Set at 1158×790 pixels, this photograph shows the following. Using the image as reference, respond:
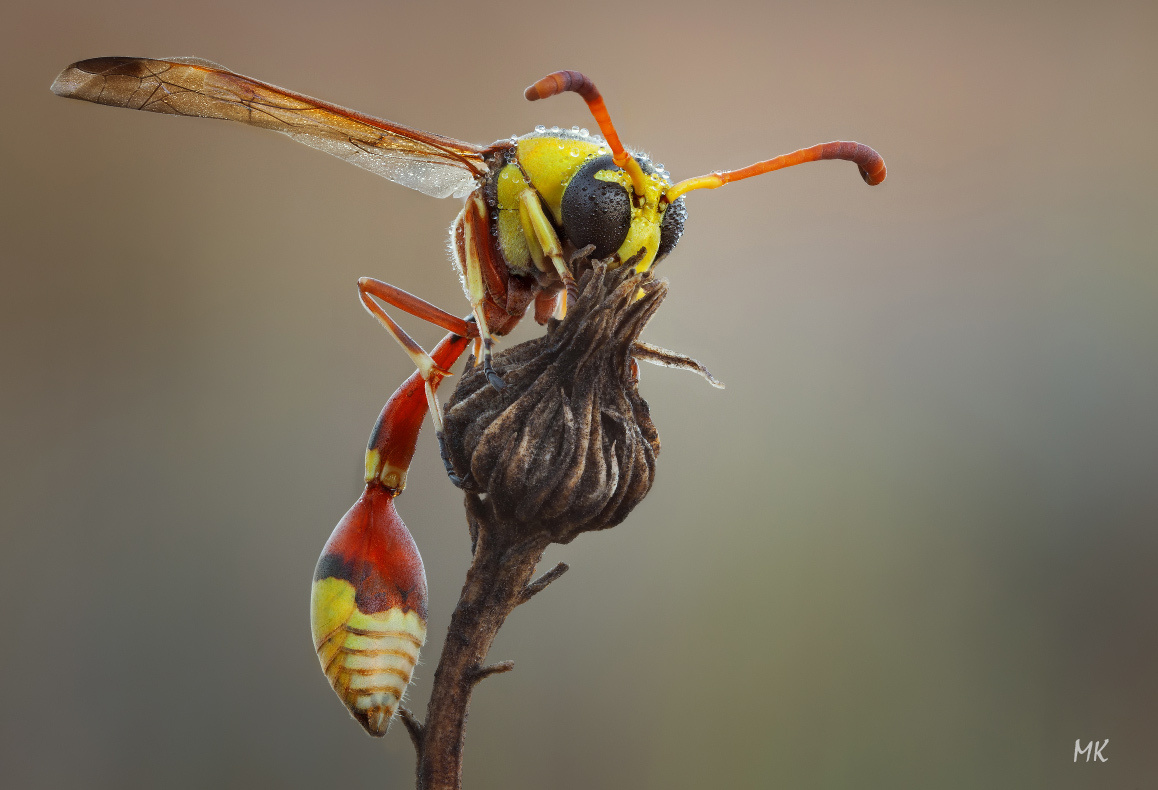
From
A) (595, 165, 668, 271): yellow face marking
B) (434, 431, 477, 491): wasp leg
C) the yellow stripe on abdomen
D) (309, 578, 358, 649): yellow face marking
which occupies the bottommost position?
the yellow stripe on abdomen

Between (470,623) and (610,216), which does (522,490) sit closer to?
(470,623)

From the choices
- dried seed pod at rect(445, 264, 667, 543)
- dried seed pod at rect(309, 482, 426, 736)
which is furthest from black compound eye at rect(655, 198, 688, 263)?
dried seed pod at rect(309, 482, 426, 736)

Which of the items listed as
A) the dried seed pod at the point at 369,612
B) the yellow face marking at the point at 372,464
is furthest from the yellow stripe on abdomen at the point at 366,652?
the yellow face marking at the point at 372,464

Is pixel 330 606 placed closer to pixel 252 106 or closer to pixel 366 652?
pixel 366 652

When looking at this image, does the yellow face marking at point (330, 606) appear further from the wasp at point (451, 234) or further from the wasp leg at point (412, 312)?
the wasp leg at point (412, 312)

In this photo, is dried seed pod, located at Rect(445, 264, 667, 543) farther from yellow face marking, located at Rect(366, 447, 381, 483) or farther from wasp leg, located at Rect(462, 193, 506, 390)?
yellow face marking, located at Rect(366, 447, 381, 483)

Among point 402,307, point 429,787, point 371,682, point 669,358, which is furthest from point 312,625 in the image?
point 669,358

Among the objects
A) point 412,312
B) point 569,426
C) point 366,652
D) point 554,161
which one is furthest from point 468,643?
point 554,161
